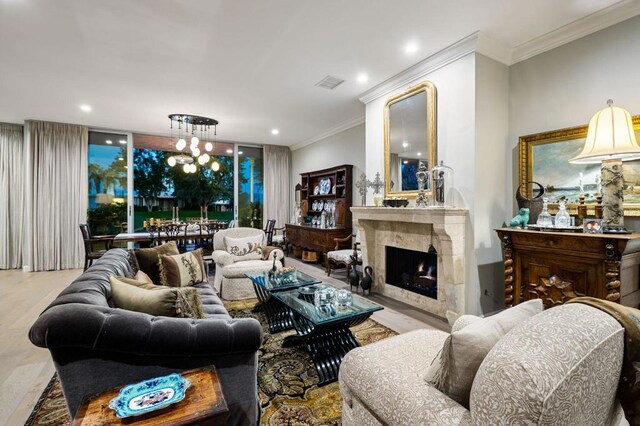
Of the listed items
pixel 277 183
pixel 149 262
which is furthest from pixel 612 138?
pixel 277 183

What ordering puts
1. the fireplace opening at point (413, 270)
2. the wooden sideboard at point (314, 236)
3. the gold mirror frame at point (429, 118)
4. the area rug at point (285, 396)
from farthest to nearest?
the wooden sideboard at point (314, 236)
the fireplace opening at point (413, 270)
the gold mirror frame at point (429, 118)
the area rug at point (285, 396)

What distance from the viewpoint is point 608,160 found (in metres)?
2.29

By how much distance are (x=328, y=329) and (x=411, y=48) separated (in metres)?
2.92

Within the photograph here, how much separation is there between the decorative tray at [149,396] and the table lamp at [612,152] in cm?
294

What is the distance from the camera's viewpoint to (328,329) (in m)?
2.36

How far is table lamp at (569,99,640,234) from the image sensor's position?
217 cm


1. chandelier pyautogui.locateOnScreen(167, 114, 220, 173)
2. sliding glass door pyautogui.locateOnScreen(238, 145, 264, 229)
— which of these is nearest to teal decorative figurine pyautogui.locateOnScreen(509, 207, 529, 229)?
chandelier pyautogui.locateOnScreen(167, 114, 220, 173)

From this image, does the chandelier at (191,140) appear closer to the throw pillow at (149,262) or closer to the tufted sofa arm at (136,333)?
the throw pillow at (149,262)

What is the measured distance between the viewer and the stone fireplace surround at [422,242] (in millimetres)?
3055

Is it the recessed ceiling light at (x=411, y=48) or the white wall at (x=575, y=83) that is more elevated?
the recessed ceiling light at (x=411, y=48)

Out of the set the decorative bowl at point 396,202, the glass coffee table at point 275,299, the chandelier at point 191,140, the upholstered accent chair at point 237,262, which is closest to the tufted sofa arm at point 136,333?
the glass coffee table at point 275,299

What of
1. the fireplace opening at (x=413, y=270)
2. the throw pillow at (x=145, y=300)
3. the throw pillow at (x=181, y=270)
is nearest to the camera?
the throw pillow at (x=145, y=300)

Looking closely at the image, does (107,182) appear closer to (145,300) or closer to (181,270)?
(181,270)

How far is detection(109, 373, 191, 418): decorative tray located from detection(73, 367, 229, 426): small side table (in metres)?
0.02
